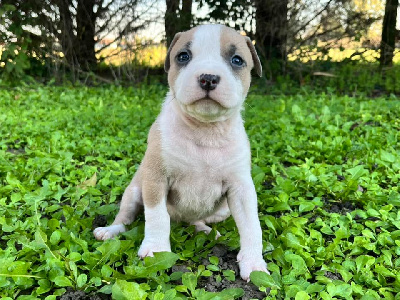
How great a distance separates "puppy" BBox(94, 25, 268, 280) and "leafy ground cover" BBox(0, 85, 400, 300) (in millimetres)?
183

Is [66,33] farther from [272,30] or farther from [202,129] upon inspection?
[202,129]

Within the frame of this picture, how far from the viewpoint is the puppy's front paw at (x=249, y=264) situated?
2.36 metres

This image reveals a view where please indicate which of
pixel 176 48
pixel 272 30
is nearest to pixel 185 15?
pixel 272 30

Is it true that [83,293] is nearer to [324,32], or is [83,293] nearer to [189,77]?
[189,77]

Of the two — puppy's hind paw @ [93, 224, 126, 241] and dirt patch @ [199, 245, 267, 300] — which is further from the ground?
puppy's hind paw @ [93, 224, 126, 241]

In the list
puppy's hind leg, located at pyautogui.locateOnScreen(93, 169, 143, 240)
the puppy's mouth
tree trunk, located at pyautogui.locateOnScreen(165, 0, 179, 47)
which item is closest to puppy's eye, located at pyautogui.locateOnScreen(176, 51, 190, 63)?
the puppy's mouth

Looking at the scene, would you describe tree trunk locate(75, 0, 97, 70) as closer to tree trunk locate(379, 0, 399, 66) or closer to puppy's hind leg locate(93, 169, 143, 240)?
tree trunk locate(379, 0, 399, 66)

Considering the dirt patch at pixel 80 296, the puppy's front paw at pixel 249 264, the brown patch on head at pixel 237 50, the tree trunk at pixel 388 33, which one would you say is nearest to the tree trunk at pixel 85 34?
the tree trunk at pixel 388 33

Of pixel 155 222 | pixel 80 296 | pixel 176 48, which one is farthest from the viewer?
pixel 176 48

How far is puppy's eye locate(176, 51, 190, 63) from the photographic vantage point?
2.56m

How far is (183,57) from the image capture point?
8.44 feet

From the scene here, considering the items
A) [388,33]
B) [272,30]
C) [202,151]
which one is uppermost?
[272,30]

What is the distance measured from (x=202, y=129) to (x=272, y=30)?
7818 mm

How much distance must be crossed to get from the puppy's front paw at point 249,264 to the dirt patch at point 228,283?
4 cm
